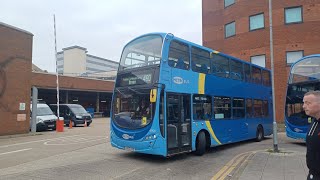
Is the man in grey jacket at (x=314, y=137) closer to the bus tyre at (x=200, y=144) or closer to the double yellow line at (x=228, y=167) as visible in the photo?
the double yellow line at (x=228, y=167)

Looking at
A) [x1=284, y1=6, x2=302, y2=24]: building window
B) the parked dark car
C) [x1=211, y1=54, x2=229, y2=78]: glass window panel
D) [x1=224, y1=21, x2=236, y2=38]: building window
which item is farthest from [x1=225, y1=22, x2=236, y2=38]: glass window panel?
[x1=211, y1=54, x2=229, y2=78]: glass window panel

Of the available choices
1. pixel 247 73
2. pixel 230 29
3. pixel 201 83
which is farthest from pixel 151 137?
pixel 230 29

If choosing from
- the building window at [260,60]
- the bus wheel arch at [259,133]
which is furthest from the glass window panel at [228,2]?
the bus wheel arch at [259,133]

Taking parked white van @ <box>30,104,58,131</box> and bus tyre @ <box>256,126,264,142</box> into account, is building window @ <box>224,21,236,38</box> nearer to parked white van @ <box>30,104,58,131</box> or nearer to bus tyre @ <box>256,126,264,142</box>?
bus tyre @ <box>256,126,264,142</box>

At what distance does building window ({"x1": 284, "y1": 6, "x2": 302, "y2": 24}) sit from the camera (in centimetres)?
2811

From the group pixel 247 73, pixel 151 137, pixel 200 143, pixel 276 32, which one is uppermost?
pixel 276 32

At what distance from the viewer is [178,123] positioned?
11.1 meters

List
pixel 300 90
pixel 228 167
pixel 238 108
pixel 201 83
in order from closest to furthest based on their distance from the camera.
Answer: pixel 228 167
pixel 201 83
pixel 238 108
pixel 300 90

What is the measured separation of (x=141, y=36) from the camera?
1154cm

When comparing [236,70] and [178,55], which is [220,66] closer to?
[236,70]

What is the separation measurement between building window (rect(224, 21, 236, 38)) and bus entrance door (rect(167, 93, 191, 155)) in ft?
71.8

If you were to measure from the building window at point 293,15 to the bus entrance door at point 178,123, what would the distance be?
20.5 m

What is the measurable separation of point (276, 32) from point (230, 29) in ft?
15.7

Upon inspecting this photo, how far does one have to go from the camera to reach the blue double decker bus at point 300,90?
15.4 m
